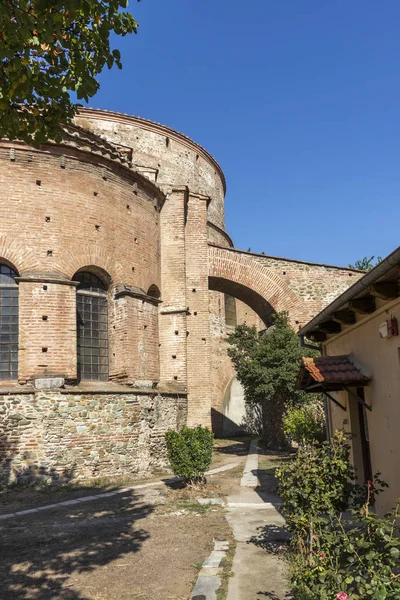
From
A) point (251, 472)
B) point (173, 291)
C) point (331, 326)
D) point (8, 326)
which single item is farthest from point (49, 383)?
point (331, 326)

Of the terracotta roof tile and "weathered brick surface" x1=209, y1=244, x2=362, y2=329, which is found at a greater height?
"weathered brick surface" x1=209, y1=244, x2=362, y2=329

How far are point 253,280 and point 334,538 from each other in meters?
16.3

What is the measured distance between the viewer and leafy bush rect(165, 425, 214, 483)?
36.4 feet

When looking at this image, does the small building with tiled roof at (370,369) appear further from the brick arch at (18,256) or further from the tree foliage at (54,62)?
the brick arch at (18,256)

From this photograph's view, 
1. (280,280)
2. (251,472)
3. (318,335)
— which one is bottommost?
(251,472)

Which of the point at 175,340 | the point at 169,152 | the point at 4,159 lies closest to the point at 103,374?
the point at 175,340

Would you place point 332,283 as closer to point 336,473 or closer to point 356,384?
point 356,384

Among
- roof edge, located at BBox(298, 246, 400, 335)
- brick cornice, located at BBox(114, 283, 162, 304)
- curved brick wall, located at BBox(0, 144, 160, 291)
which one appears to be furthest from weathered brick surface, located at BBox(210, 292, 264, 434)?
roof edge, located at BBox(298, 246, 400, 335)

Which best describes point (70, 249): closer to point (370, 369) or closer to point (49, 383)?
point (49, 383)

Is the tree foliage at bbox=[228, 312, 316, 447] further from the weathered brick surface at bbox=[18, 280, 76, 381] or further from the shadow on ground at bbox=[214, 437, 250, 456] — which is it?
the weathered brick surface at bbox=[18, 280, 76, 381]

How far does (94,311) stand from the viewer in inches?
556

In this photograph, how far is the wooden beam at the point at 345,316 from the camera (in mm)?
7703

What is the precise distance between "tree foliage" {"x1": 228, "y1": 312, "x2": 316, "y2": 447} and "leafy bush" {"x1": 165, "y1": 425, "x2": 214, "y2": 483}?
5215 mm

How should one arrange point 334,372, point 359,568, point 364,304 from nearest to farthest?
point 359,568, point 364,304, point 334,372
